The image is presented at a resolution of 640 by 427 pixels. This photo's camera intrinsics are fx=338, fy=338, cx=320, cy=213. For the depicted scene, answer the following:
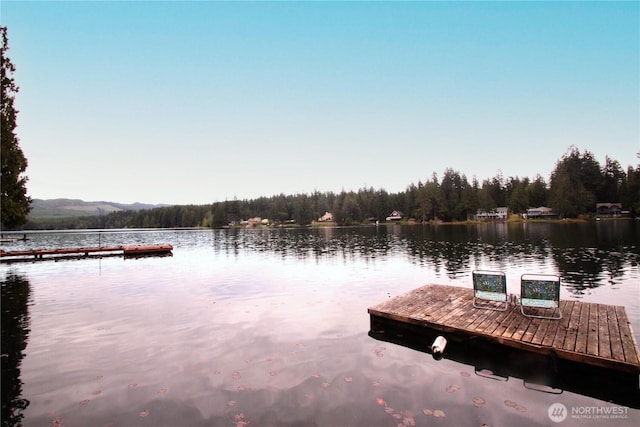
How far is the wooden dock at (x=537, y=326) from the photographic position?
8.65 m

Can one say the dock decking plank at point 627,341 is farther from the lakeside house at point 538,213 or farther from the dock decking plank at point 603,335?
the lakeside house at point 538,213

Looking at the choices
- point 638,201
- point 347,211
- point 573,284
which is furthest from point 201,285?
point 347,211

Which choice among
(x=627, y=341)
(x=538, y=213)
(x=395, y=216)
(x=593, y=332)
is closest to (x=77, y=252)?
(x=593, y=332)

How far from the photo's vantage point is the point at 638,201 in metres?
120

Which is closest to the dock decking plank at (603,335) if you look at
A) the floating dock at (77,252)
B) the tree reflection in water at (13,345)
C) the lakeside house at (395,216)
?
the tree reflection in water at (13,345)

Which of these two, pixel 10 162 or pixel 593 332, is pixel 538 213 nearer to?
pixel 593 332

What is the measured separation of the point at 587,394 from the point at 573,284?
15971mm

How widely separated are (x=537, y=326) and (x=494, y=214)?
16324cm

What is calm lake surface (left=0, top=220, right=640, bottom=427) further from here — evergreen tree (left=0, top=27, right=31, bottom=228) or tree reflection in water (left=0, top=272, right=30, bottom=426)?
evergreen tree (left=0, top=27, right=31, bottom=228)

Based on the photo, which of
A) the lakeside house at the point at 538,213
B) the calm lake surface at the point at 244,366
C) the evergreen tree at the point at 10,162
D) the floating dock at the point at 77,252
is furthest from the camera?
the lakeside house at the point at 538,213

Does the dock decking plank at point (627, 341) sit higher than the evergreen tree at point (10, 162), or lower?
lower

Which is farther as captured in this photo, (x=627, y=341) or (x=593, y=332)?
(x=593, y=332)

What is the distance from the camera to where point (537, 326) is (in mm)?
10648

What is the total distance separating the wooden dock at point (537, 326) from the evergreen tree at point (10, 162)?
36.6 metres
